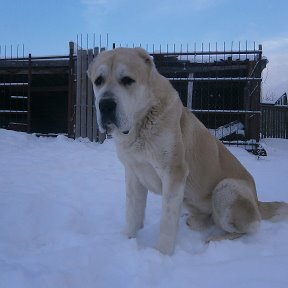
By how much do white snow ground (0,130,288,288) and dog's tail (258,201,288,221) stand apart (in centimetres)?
10

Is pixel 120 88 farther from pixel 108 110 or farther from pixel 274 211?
pixel 274 211

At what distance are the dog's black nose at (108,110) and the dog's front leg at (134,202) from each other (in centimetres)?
53

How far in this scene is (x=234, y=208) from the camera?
2.65m

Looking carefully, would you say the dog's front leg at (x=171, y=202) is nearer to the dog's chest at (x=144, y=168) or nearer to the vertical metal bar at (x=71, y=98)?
the dog's chest at (x=144, y=168)

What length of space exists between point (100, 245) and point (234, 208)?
1064 millimetres

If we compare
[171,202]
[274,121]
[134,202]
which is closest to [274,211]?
[171,202]

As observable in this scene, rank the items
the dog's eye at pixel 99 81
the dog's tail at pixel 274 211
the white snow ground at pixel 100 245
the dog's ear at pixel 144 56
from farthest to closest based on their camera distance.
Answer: the dog's tail at pixel 274 211
the dog's ear at pixel 144 56
the dog's eye at pixel 99 81
the white snow ground at pixel 100 245

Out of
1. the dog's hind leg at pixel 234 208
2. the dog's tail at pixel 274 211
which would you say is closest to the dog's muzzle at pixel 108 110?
the dog's hind leg at pixel 234 208

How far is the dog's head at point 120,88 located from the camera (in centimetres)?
238

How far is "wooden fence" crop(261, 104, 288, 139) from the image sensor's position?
12.4 meters

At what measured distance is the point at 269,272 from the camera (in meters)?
1.88

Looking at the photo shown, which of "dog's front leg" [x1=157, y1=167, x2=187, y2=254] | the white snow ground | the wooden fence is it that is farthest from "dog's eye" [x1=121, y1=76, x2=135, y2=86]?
the wooden fence

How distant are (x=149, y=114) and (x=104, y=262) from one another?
3.53 feet

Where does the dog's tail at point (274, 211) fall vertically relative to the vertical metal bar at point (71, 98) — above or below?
below
